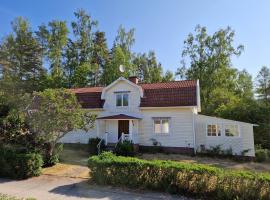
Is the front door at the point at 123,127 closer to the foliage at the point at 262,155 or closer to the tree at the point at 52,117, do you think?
the tree at the point at 52,117

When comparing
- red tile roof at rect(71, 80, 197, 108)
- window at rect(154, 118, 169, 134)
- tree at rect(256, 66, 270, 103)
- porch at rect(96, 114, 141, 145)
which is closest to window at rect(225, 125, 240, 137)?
red tile roof at rect(71, 80, 197, 108)

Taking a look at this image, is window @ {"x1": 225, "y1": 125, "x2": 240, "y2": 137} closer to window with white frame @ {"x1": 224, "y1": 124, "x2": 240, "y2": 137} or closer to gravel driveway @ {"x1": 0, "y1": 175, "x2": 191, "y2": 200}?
window with white frame @ {"x1": 224, "y1": 124, "x2": 240, "y2": 137}

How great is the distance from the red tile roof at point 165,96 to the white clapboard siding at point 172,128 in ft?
2.15

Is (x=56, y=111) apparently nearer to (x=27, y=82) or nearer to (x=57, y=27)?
(x=27, y=82)

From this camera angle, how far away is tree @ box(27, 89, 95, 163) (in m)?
14.3

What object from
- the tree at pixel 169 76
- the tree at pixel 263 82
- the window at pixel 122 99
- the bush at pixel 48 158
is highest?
the tree at pixel 169 76

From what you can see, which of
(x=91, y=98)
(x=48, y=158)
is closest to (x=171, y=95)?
(x=91, y=98)

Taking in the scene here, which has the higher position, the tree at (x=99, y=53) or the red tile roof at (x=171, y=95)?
the tree at (x=99, y=53)

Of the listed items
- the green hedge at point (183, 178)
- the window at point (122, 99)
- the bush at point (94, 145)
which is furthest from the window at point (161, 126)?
the green hedge at point (183, 178)

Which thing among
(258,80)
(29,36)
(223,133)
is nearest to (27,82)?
(29,36)

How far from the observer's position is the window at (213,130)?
20.7m

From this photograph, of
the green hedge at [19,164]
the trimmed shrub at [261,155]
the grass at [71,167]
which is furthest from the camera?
the trimmed shrub at [261,155]

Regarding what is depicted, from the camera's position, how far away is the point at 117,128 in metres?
22.6

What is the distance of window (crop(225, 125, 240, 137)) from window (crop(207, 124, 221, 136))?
63 centimetres
